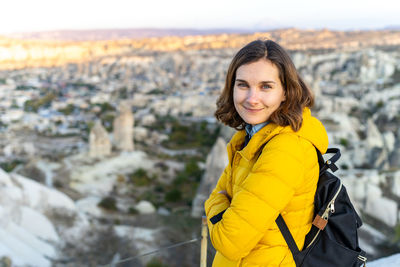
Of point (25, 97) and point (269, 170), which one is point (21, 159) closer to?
point (269, 170)

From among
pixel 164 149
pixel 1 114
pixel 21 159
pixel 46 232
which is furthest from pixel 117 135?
pixel 1 114

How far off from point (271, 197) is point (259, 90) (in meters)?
0.37

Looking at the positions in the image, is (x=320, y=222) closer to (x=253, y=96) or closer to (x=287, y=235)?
(x=287, y=235)

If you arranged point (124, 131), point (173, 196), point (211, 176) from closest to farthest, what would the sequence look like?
1. point (211, 176)
2. point (173, 196)
3. point (124, 131)

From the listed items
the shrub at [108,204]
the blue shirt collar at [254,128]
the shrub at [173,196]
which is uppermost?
the blue shirt collar at [254,128]

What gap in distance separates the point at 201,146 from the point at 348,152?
10.2 metres

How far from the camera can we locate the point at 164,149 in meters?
22.8

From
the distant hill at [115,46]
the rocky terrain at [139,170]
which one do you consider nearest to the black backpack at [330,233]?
the rocky terrain at [139,170]

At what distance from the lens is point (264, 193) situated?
1.01 metres

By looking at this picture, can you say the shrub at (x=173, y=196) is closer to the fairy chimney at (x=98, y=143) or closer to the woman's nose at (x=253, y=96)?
the fairy chimney at (x=98, y=143)

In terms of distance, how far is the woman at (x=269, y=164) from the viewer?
101 cm

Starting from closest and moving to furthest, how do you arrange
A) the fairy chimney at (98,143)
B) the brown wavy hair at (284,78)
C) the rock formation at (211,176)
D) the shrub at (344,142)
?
the brown wavy hair at (284,78)
the rock formation at (211,176)
the fairy chimney at (98,143)
the shrub at (344,142)

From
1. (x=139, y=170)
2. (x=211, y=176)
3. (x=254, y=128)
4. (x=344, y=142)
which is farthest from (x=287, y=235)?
(x=344, y=142)

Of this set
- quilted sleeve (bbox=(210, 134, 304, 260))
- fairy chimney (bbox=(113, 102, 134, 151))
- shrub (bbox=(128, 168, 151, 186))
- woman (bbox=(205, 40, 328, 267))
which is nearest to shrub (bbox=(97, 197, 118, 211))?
shrub (bbox=(128, 168, 151, 186))
